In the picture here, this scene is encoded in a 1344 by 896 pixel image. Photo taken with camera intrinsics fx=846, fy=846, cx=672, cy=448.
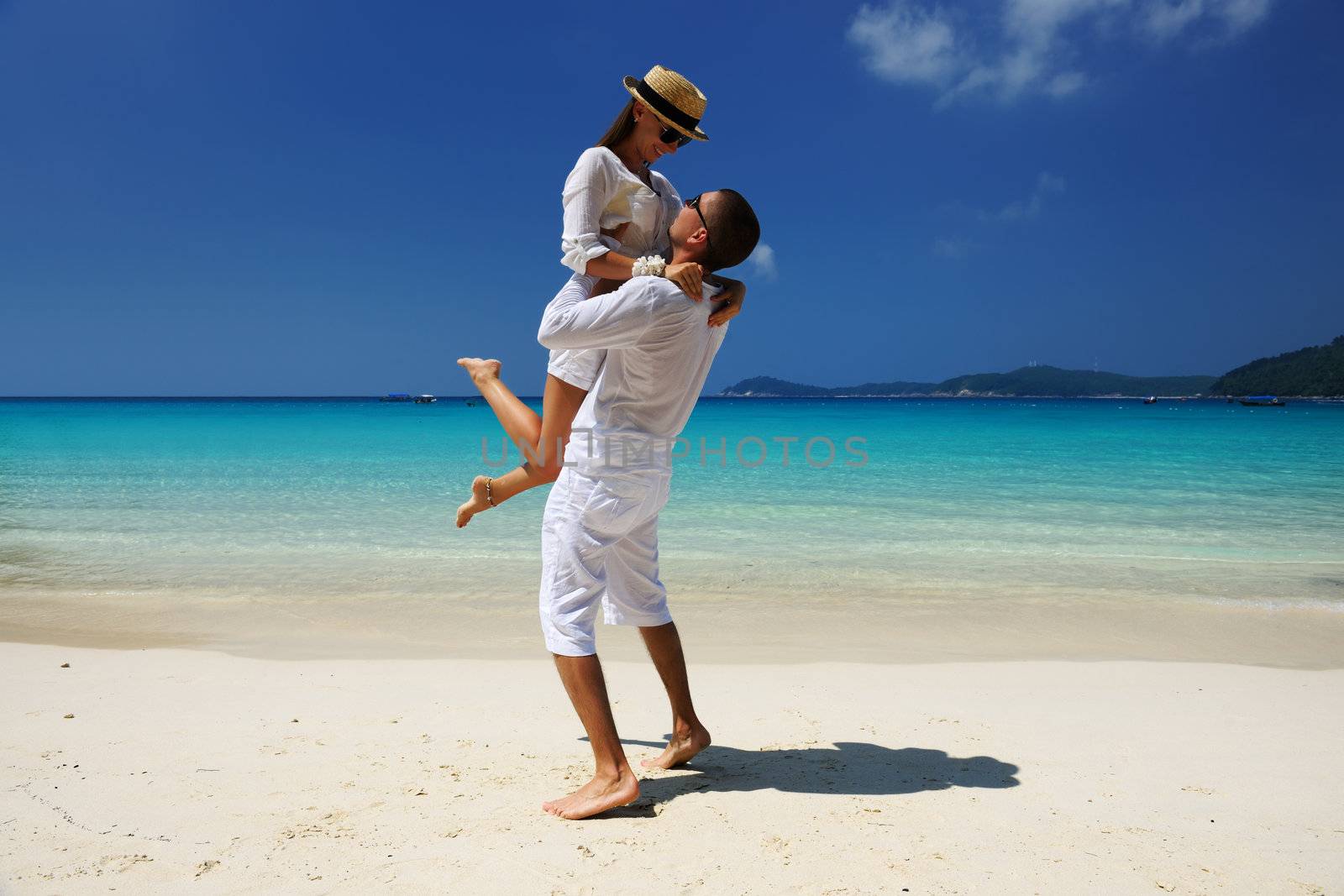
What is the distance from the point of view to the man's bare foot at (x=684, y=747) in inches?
122

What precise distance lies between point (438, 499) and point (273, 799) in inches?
402

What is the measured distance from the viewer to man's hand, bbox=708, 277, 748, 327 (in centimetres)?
265

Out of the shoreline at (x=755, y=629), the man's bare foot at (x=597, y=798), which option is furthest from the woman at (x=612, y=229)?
the shoreline at (x=755, y=629)

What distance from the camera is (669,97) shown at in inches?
104

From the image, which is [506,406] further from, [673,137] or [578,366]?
[673,137]

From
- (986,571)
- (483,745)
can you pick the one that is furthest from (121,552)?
(986,571)

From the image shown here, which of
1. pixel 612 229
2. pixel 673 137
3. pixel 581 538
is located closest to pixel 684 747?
Result: pixel 581 538

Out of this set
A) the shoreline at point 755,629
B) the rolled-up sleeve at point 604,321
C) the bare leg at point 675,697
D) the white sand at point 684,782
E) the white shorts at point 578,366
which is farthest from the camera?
the shoreline at point 755,629

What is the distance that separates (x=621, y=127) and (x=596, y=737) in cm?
195

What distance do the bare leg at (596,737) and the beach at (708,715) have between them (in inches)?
3.7

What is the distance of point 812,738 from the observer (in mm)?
3498

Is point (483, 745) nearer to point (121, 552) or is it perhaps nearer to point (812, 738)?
point (812, 738)

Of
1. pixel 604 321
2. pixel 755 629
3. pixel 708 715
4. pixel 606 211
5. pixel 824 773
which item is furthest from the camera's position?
pixel 755 629

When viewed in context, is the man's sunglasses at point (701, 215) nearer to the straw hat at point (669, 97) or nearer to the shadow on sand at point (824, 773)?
the straw hat at point (669, 97)
